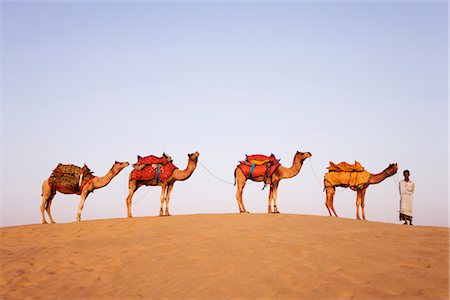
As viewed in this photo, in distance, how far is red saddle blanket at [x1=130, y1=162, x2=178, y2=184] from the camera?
19.2 meters

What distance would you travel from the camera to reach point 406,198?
17.0 m

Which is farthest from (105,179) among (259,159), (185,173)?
(259,159)

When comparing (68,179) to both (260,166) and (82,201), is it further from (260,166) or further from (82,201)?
(260,166)

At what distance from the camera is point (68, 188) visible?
19188 millimetres

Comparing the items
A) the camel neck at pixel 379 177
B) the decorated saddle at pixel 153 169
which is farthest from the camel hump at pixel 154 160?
the camel neck at pixel 379 177

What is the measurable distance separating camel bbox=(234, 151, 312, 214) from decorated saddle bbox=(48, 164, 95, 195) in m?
6.42

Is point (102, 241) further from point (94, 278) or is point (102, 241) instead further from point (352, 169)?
point (352, 169)

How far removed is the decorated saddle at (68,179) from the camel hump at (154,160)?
8.04 feet

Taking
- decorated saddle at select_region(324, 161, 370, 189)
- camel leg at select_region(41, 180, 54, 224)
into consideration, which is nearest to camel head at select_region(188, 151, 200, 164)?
decorated saddle at select_region(324, 161, 370, 189)

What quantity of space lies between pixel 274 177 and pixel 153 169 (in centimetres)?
506

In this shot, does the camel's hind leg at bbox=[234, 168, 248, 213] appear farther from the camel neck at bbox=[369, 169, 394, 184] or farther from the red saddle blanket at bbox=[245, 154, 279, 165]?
the camel neck at bbox=[369, 169, 394, 184]

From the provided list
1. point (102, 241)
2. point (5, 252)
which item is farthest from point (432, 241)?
point (5, 252)

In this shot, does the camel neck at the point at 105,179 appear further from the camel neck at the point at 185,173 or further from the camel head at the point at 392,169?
the camel head at the point at 392,169

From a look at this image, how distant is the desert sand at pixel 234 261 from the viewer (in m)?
8.55
